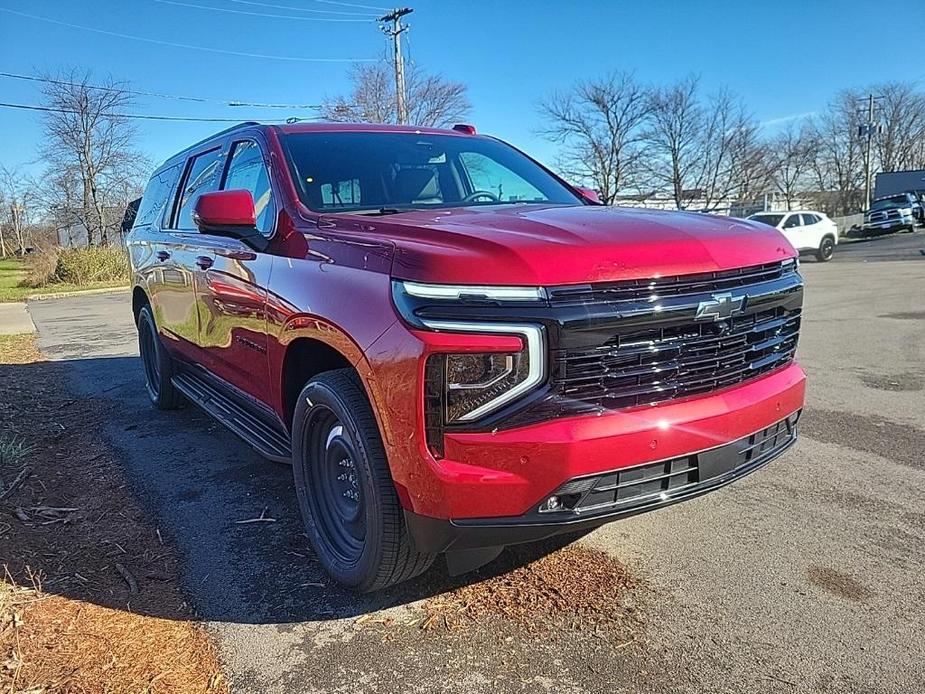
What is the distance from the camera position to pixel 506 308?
2145 mm

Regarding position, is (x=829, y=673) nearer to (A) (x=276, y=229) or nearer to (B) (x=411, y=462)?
(B) (x=411, y=462)

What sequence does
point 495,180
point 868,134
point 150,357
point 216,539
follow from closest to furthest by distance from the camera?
point 216,539 → point 495,180 → point 150,357 → point 868,134

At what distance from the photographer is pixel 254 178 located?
12.1ft

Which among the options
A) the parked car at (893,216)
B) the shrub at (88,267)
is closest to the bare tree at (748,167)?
the parked car at (893,216)

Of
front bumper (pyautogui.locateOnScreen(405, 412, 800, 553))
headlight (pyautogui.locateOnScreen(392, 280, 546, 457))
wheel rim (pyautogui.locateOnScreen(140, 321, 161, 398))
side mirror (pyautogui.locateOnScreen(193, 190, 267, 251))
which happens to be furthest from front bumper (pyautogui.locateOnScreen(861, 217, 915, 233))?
headlight (pyautogui.locateOnScreen(392, 280, 546, 457))

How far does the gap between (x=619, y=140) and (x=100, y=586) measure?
45.4 metres

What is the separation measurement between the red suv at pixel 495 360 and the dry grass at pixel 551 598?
24 centimetres

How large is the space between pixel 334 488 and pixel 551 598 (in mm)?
1003

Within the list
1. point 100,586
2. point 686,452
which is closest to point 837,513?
point 686,452

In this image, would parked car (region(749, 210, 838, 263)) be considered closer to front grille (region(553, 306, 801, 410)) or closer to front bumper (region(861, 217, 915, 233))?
front bumper (region(861, 217, 915, 233))

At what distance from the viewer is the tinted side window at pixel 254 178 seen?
337 centimetres

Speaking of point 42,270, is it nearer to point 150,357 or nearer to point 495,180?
point 150,357

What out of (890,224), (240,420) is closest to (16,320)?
(240,420)

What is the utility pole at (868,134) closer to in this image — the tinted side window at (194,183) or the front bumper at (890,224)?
the front bumper at (890,224)
